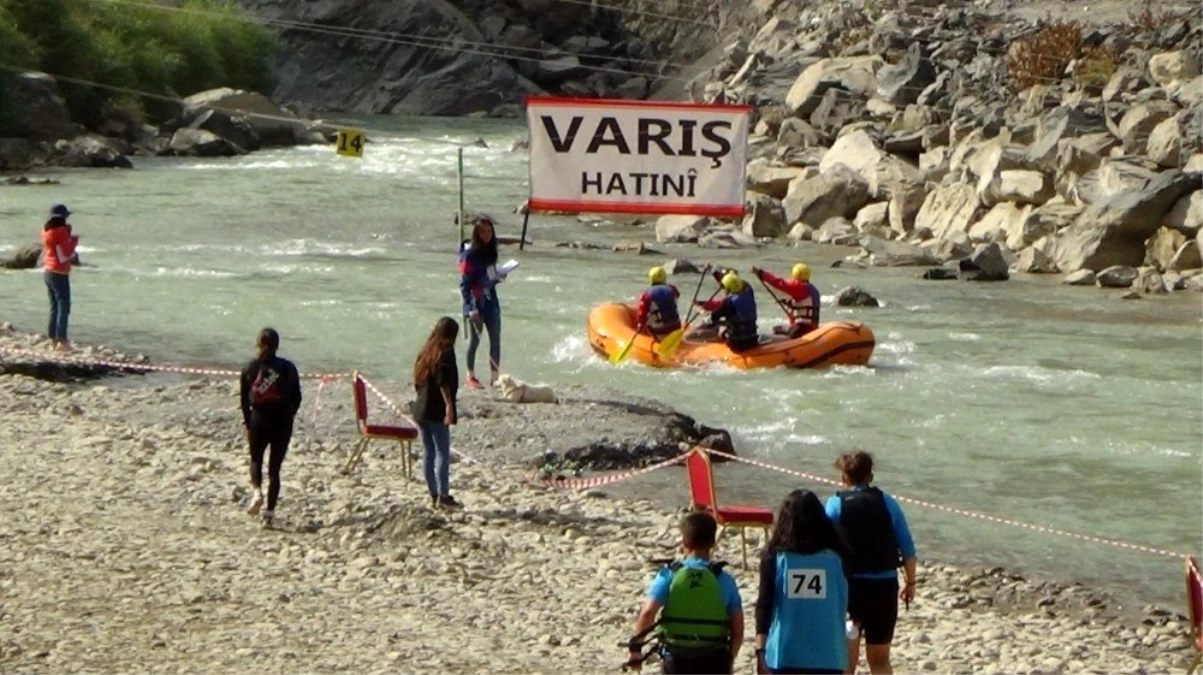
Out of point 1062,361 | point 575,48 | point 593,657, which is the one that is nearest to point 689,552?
point 593,657

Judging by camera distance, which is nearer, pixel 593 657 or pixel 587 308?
pixel 593 657

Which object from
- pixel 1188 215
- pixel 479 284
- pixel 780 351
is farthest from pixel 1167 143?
pixel 479 284

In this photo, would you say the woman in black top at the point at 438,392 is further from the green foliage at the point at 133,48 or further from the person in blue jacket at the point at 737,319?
the green foliage at the point at 133,48

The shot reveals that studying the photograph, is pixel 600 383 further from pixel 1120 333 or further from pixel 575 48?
pixel 575 48

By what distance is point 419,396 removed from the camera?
13.0 metres

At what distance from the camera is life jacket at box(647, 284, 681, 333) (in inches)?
827

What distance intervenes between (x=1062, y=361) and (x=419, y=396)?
1156cm

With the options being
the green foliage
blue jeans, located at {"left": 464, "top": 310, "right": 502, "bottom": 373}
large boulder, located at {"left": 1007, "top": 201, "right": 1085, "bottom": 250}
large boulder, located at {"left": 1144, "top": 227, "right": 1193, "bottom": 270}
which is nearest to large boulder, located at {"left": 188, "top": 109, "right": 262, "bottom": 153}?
the green foliage

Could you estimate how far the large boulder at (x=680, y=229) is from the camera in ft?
116

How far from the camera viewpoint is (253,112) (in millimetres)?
59125

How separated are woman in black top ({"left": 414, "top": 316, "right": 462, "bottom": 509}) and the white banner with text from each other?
4.37 metres

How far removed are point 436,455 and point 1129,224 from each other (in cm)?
1924

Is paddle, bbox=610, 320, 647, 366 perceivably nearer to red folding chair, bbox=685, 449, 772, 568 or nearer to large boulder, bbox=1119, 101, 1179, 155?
red folding chair, bbox=685, 449, 772, 568

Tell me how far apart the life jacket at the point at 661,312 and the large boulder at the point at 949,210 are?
551 inches
